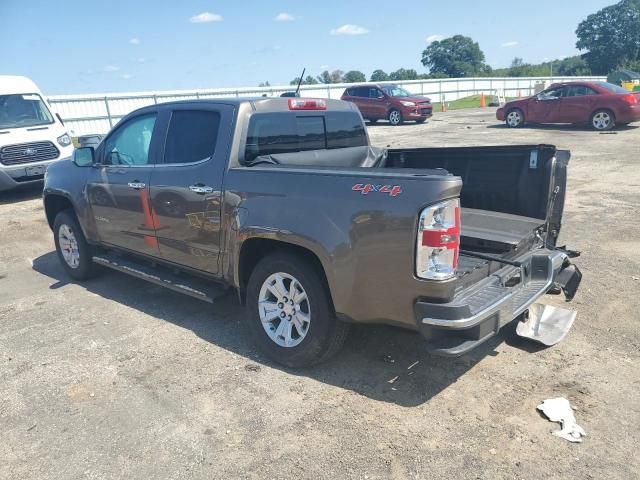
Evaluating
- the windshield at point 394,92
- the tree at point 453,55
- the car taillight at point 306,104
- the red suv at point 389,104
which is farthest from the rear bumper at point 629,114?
the tree at point 453,55

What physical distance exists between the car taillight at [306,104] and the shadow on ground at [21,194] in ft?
29.4

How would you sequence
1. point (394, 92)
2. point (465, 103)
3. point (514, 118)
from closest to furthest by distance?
point (514, 118) → point (394, 92) → point (465, 103)

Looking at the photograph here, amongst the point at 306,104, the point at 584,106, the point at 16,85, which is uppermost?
the point at 16,85

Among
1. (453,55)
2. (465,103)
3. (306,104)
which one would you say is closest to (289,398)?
(306,104)

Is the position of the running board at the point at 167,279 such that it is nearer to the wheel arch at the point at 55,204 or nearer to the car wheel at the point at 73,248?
the car wheel at the point at 73,248

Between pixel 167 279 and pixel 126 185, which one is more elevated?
pixel 126 185

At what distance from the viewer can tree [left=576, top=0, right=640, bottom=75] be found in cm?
7175

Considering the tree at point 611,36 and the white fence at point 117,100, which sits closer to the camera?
the white fence at point 117,100

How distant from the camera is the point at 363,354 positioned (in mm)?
4027

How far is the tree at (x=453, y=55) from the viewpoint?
97.4 meters

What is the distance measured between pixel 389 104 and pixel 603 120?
347 inches

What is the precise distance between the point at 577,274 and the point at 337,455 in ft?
7.96

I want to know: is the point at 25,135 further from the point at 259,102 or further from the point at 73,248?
the point at 259,102

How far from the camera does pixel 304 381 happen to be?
145 inches
